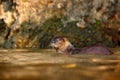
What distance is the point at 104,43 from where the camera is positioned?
523 inches

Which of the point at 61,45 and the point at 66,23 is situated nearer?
the point at 61,45

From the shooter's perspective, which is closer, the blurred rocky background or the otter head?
the otter head

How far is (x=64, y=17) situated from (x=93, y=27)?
1516 millimetres

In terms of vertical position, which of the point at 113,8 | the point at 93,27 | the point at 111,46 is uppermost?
the point at 113,8

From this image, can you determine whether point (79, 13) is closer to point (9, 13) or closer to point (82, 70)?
point (9, 13)


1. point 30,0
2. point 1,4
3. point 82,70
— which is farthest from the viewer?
point 1,4

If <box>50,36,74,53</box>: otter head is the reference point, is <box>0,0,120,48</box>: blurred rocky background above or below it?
above

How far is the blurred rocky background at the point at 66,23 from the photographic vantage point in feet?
44.0

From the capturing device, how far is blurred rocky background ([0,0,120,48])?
13.4 m

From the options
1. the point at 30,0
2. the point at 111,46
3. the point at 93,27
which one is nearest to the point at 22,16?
the point at 30,0

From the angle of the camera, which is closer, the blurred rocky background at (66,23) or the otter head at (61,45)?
the otter head at (61,45)

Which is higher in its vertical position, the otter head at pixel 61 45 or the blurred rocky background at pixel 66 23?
the blurred rocky background at pixel 66 23

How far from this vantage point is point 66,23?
1388cm

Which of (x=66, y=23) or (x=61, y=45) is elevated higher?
(x=66, y=23)
